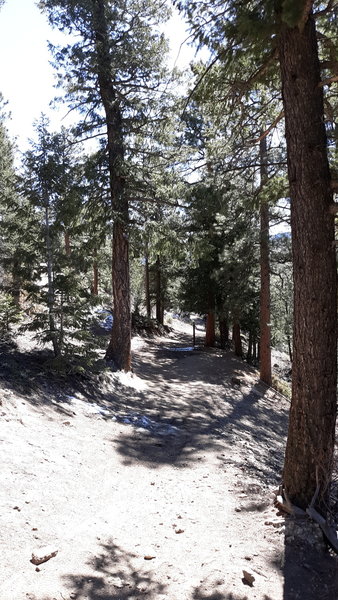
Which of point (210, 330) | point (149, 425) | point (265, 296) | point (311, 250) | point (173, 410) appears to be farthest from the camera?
point (210, 330)

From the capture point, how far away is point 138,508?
4.70 metres

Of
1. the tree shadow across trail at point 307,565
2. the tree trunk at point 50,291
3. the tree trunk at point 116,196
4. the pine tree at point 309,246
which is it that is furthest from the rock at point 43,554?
the tree trunk at point 116,196

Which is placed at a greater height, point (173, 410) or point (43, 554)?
point (43, 554)

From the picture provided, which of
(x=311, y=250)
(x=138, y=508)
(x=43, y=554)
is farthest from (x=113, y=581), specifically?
(x=311, y=250)

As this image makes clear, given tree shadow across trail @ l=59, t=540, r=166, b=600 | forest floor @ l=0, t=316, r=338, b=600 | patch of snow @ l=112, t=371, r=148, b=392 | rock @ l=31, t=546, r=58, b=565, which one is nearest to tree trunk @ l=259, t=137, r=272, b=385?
patch of snow @ l=112, t=371, r=148, b=392

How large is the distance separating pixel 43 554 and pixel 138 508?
5.23ft

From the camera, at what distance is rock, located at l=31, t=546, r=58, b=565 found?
3.21m

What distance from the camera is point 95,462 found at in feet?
19.2

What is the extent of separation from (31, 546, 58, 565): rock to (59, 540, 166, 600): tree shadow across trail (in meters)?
0.25

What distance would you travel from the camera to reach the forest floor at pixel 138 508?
3.26 m

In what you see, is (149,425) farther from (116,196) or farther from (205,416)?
(116,196)

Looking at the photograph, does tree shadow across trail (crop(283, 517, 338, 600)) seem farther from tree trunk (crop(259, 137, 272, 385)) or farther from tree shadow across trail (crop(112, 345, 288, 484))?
tree trunk (crop(259, 137, 272, 385))

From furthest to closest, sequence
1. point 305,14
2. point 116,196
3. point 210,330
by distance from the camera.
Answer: point 210,330 → point 116,196 → point 305,14

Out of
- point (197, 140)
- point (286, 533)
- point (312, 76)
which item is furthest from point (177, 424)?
point (197, 140)
